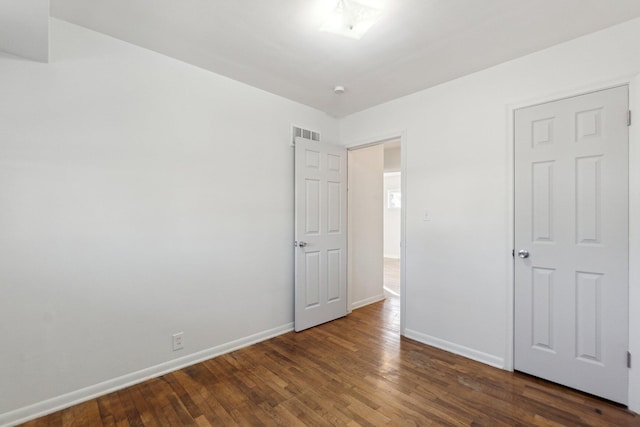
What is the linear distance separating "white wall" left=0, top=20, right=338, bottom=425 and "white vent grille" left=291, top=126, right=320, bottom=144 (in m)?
0.38

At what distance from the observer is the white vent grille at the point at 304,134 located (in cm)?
331

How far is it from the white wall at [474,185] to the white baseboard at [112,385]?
72.6 inches

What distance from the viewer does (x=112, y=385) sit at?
6.94 feet

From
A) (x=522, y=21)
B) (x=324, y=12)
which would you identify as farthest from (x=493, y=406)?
(x=324, y=12)

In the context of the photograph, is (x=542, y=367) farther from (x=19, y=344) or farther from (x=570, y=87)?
(x=19, y=344)

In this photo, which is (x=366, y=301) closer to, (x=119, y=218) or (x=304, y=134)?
(x=304, y=134)

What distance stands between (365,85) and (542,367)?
2.89 metres

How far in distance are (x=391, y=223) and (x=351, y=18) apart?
7.34 metres

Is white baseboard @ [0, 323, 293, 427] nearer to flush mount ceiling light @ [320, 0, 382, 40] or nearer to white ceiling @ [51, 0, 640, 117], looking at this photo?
white ceiling @ [51, 0, 640, 117]

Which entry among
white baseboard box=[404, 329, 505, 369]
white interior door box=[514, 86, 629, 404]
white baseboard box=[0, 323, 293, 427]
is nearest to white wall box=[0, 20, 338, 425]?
white baseboard box=[0, 323, 293, 427]

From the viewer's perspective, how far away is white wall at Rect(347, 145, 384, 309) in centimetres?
396

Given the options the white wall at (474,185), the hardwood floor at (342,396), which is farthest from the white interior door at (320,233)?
the white wall at (474,185)

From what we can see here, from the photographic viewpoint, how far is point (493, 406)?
6.39ft

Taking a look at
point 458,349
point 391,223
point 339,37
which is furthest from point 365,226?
point 391,223
